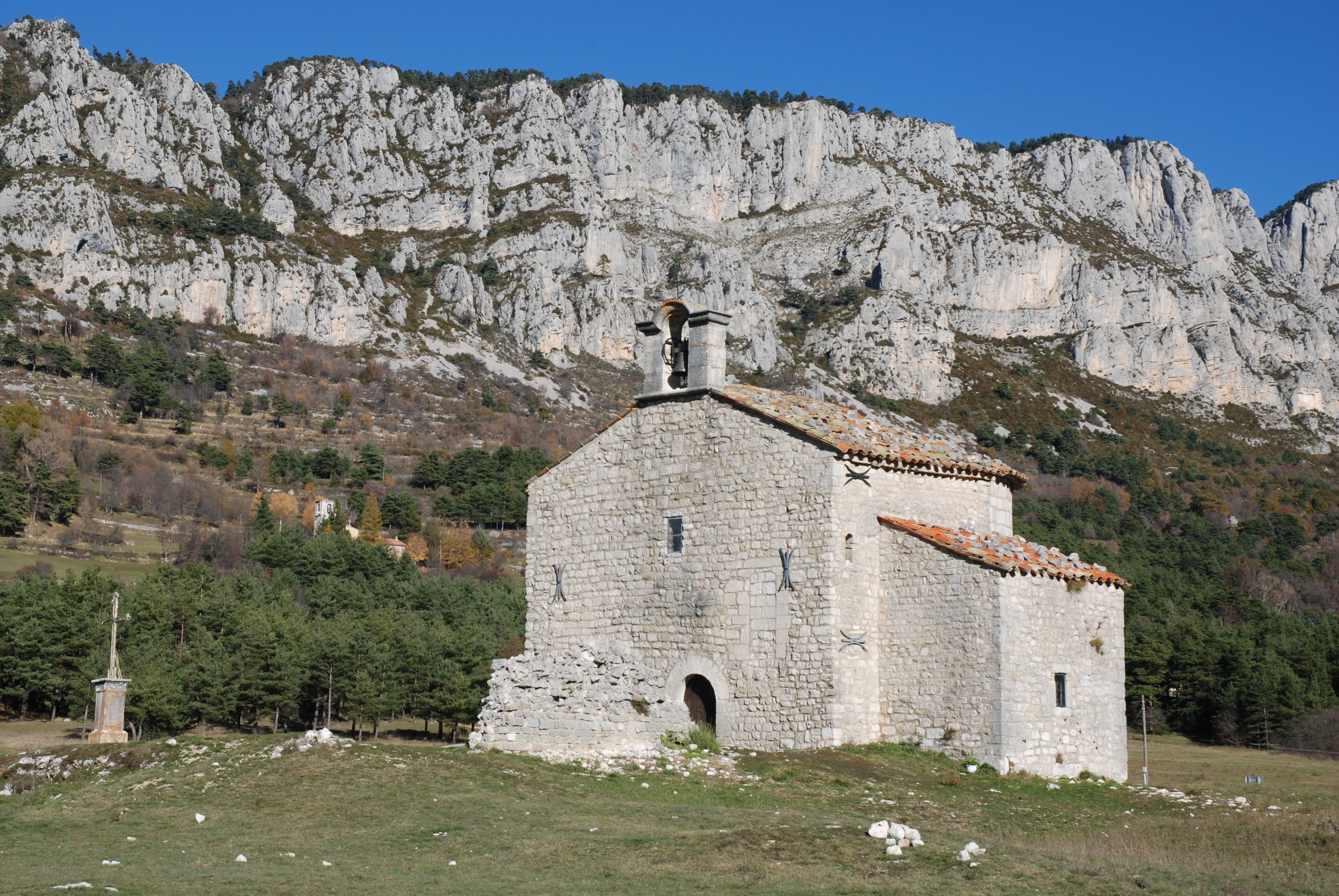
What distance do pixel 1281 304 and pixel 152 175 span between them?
162287 millimetres

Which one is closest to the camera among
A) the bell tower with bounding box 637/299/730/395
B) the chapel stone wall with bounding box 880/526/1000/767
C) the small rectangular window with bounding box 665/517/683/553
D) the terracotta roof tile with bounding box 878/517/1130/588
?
the chapel stone wall with bounding box 880/526/1000/767

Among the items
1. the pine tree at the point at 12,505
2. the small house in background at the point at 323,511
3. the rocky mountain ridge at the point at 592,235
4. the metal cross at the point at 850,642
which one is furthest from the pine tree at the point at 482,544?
the metal cross at the point at 850,642

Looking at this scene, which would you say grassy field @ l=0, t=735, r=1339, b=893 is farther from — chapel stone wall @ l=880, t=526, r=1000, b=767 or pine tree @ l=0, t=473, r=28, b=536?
pine tree @ l=0, t=473, r=28, b=536

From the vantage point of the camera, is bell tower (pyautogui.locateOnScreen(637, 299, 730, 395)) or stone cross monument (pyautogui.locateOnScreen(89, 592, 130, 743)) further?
bell tower (pyautogui.locateOnScreen(637, 299, 730, 395))

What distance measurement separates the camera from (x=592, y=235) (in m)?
170

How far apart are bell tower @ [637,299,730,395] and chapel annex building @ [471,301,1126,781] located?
0.05m

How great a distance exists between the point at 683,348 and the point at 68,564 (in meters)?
62.3

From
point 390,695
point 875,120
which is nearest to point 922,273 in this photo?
point 875,120

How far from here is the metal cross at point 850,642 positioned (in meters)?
23.7

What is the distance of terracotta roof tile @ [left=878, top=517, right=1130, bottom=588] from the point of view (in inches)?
930

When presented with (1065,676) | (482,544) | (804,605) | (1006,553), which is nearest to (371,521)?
(482,544)

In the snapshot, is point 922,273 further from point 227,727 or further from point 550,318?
point 227,727

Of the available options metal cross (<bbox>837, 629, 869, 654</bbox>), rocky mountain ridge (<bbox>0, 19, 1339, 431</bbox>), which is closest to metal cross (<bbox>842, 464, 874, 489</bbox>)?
metal cross (<bbox>837, 629, 869, 654</bbox>)

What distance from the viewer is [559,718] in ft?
77.2
